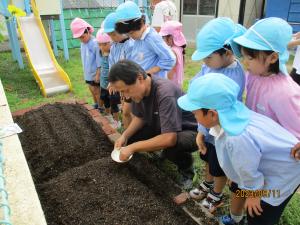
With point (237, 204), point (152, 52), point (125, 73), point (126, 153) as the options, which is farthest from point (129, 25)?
point (237, 204)

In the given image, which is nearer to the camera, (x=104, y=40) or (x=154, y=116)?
(x=154, y=116)

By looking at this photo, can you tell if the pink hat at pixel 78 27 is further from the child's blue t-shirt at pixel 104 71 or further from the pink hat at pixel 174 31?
the pink hat at pixel 174 31

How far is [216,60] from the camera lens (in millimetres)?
2137

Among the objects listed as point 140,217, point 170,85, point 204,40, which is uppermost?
point 204,40

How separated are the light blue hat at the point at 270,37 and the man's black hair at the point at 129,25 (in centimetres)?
157

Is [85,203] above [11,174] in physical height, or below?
below

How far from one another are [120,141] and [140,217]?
85 cm

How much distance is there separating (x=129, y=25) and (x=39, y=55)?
4.23 meters

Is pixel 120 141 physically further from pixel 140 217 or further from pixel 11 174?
pixel 11 174

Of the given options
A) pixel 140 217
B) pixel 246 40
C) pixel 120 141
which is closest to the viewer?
pixel 246 40

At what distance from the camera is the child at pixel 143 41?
9.89 feet

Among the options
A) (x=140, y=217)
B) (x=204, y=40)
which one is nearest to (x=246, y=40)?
(x=204, y=40)

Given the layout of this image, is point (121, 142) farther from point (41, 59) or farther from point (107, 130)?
point (41, 59)

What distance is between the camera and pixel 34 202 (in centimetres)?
155
